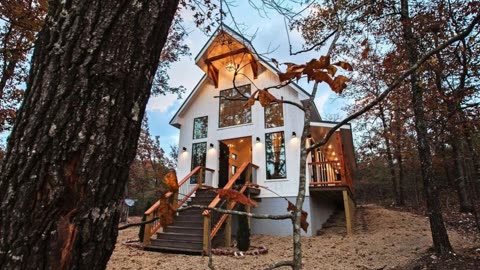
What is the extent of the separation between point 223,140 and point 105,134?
10197 mm

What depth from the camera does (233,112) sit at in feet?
36.8

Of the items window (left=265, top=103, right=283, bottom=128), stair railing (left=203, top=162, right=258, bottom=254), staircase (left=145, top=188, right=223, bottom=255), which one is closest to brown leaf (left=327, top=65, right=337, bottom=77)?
stair railing (left=203, top=162, right=258, bottom=254)

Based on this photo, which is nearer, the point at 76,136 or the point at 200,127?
the point at 76,136

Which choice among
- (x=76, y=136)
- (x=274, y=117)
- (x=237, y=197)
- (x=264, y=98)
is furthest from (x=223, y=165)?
(x=76, y=136)

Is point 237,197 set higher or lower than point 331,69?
lower

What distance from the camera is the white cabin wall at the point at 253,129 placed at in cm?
978

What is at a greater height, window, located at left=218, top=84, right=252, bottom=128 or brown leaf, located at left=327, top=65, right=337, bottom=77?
window, located at left=218, top=84, right=252, bottom=128

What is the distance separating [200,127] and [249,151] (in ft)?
8.06

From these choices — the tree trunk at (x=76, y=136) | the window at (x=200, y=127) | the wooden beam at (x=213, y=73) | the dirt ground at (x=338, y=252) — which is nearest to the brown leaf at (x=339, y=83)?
the tree trunk at (x=76, y=136)

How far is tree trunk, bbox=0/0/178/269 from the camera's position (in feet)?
2.41

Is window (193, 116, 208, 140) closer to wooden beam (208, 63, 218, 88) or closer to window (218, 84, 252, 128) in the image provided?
window (218, 84, 252, 128)

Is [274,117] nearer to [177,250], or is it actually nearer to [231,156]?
[231,156]

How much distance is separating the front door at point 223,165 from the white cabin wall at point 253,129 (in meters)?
0.16

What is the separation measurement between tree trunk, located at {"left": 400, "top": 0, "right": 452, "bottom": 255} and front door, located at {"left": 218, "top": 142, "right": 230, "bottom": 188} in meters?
6.66
